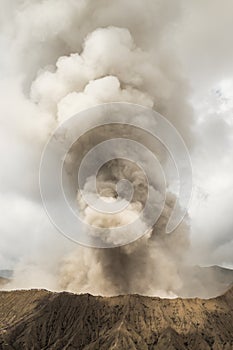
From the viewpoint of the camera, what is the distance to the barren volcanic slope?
332 ft

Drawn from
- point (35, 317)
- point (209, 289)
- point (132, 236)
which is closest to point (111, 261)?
point (132, 236)

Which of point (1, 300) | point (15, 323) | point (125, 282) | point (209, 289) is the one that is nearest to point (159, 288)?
point (125, 282)

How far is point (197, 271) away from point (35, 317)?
55636mm

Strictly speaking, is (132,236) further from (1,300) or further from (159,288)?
(1,300)

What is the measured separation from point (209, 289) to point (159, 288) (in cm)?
2655

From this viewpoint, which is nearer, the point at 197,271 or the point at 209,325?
the point at 209,325

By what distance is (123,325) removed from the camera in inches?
4045

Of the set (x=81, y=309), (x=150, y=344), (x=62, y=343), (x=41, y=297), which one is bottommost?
(x=150, y=344)

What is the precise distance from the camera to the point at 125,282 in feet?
359

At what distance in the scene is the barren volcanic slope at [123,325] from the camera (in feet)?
332

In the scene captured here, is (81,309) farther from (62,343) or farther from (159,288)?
(159,288)

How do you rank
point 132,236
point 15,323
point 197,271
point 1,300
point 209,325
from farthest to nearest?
point 197,271 < point 1,300 < point 15,323 < point 209,325 < point 132,236

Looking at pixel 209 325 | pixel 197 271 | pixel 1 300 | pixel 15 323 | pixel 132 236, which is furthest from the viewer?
pixel 197 271

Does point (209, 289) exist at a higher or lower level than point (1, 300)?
lower
